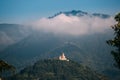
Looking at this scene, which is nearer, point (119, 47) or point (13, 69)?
point (13, 69)

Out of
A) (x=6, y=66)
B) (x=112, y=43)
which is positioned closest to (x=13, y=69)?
(x=6, y=66)

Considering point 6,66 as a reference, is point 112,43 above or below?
above

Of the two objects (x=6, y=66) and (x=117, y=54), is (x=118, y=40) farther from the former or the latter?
(x=6, y=66)

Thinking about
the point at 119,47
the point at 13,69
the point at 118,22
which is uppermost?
the point at 118,22

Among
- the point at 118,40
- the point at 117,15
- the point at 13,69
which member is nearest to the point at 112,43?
the point at 118,40

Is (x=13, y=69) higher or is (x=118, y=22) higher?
(x=118, y=22)

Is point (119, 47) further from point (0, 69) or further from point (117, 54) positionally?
point (0, 69)

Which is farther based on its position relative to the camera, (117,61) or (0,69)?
(117,61)

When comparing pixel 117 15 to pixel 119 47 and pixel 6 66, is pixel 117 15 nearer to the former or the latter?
pixel 119 47
